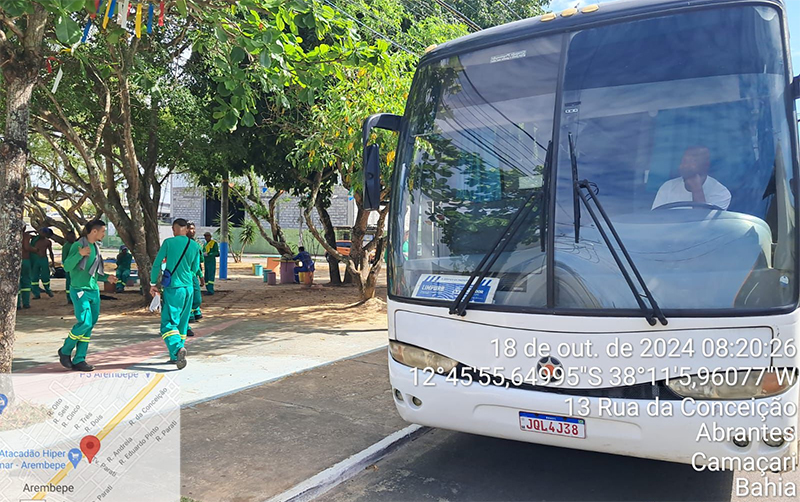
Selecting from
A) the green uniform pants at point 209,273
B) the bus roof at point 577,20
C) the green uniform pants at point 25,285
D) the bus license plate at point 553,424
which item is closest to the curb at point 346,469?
the bus license plate at point 553,424

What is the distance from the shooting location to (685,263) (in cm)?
357

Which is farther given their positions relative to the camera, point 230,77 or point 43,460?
point 230,77

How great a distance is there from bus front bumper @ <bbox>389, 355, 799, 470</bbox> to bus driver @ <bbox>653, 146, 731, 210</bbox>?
1121 millimetres

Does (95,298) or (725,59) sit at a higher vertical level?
(725,59)

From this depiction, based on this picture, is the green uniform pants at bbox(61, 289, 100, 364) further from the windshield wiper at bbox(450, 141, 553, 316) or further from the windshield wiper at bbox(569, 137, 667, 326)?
the windshield wiper at bbox(569, 137, 667, 326)

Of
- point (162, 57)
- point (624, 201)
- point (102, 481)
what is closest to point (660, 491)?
point (624, 201)

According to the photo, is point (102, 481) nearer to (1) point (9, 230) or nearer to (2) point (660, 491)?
(1) point (9, 230)

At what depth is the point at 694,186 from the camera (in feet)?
12.2

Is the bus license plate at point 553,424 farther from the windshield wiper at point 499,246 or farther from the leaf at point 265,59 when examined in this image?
the leaf at point 265,59

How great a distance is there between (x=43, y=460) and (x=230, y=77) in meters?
3.99

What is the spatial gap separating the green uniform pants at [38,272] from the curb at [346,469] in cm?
1302

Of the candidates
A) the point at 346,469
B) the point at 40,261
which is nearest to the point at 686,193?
the point at 346,469

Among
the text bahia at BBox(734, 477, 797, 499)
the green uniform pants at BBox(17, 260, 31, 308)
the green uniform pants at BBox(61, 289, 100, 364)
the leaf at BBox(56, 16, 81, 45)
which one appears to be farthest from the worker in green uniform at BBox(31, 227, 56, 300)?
the text bahia at BBox(734, 477, 797, 499)

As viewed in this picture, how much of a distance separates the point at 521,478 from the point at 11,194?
4.88m
